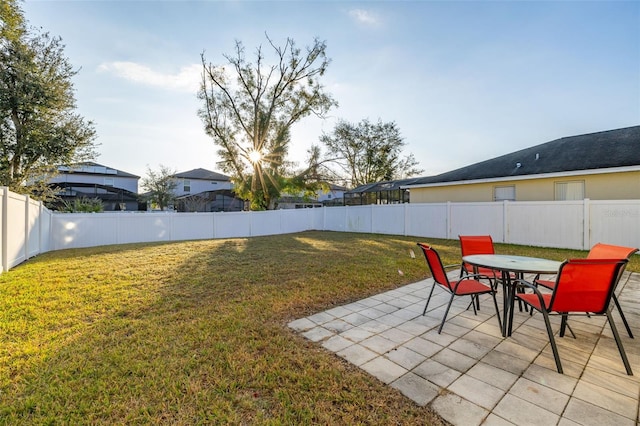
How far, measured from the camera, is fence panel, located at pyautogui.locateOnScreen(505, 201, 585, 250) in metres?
8.79

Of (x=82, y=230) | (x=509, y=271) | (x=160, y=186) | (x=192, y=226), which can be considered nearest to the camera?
(x=509, y=271)

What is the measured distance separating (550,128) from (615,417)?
17495 mm

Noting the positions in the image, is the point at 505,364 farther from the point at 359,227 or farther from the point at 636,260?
the point at 359,227

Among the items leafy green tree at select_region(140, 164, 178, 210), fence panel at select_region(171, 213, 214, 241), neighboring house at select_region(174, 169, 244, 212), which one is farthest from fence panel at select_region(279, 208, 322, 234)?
leafy green tree at select_region(140, 164, 178, 210)

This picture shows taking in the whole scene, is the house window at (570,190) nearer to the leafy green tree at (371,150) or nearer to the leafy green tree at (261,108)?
the leafy green tree at (261,108)

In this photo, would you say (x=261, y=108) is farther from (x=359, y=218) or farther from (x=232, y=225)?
(x=359, y=218)

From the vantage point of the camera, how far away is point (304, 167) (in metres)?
20.3

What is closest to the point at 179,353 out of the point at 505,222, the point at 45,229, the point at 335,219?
the point at 45,229

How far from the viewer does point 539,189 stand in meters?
11.5

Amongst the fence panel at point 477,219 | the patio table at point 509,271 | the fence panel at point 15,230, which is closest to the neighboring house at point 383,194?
the fence panel at point 477,219

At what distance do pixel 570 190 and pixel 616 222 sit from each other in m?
3.15

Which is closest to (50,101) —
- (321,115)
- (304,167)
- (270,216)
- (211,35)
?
(211,35)

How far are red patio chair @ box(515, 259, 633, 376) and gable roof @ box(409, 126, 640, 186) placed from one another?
10619 mm

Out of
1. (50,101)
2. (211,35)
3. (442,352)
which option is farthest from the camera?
(50,101)
